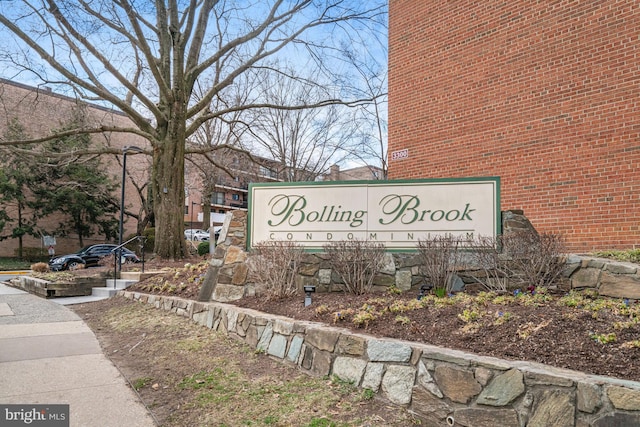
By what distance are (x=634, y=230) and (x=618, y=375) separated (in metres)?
5.33

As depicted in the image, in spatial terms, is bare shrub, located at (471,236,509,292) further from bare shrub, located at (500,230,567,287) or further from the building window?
the building window

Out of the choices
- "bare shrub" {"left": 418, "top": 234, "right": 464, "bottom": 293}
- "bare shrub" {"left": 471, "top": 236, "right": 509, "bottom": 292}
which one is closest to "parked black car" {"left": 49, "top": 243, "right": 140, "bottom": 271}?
"bare shrub" {"left": 418, "top": 234, "right": 464, "bottom": 293}

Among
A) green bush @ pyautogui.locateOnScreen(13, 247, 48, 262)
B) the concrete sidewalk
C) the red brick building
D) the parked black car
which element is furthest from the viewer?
green bush @ pyautogui.locateOnScreen(13, 247, 48, 262)

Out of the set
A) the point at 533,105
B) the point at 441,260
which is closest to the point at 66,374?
the point at 441,260

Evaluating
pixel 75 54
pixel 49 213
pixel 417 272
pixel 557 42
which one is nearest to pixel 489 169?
pixel 557 42

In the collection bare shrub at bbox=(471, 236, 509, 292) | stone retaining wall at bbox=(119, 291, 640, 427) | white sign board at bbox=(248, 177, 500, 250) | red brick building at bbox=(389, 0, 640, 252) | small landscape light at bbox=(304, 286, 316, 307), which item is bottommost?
stone retaining wall at bbox=(119, 291, 640, 427)

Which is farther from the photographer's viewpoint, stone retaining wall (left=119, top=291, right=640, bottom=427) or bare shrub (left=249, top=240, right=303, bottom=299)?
bare shrub (left=249, top=240, right=303, bottom=299)

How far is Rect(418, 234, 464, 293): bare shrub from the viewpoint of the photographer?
5273 mm

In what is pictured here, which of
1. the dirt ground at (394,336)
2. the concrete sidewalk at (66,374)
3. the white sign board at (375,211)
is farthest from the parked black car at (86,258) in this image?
the dirt ground at (394,336)

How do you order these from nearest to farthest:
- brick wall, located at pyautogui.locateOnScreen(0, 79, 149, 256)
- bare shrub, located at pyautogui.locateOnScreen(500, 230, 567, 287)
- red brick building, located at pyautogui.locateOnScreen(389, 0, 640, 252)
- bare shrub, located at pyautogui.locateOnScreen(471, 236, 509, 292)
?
bare shrub, located at pyautogui.locateOnScreen(500, 230, 567, 287), bare shrub, located at pyautogui.locateOnScreen(471, 236, 509, 292), red brick building, located at pyautogui.locateOnScreen(389, 0, 640, 252), brick wall, located at pyautogui.locateOnScreen(0, 79, 149, 256)

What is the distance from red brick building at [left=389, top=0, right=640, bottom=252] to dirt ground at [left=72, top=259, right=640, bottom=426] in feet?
11.6

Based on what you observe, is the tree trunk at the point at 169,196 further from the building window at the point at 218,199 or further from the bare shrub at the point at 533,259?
the building window at the point at 218,199

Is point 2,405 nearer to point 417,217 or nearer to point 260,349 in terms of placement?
point 260,349

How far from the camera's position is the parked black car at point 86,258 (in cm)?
1761
